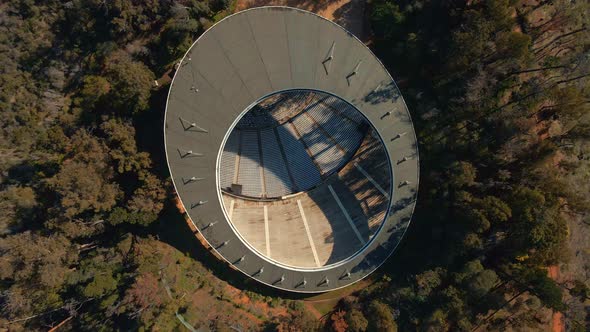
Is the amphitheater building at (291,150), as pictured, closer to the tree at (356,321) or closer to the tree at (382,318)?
the tree at (356,321)

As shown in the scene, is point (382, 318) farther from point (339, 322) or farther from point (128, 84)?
point (128, 84)

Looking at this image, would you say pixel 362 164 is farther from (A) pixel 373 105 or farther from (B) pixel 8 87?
(B) pixel 8 87

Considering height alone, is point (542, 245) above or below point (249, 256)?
below

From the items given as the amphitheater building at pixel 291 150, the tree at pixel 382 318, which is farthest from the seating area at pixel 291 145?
the tree at pixel 382 318

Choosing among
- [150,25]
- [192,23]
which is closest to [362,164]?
[192,23]

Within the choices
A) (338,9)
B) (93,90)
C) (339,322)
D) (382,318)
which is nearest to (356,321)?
(339,322)
